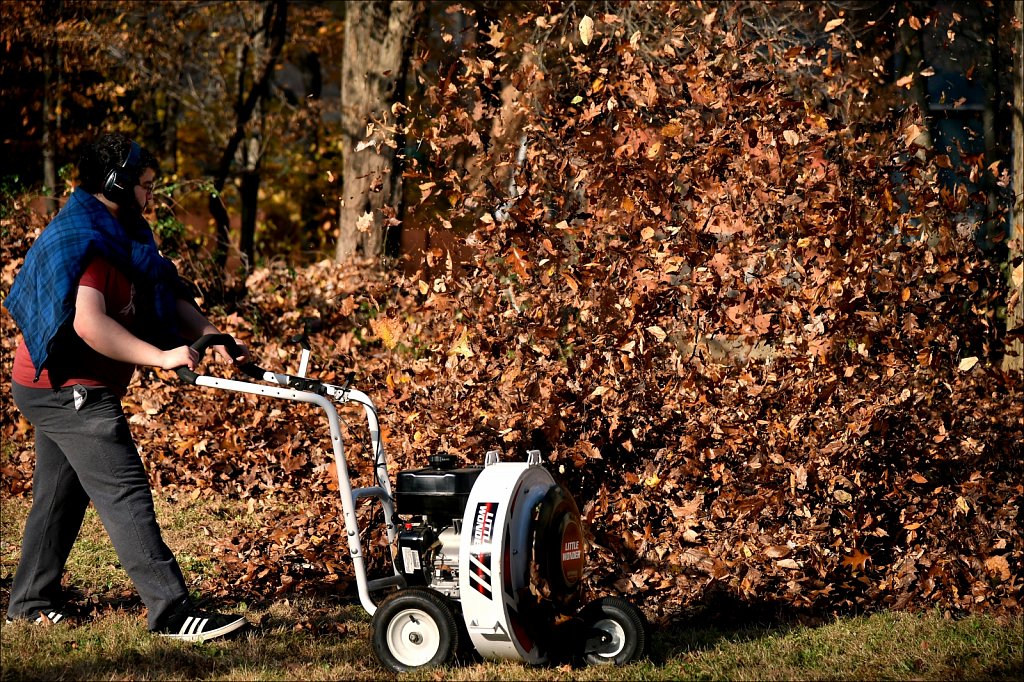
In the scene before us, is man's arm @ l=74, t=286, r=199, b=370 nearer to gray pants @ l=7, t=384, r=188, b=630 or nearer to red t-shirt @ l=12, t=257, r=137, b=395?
red t-shirt @ l=12, t=257, r=137, b=395

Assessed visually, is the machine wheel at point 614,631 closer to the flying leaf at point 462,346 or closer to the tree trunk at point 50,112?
the flying leaf at point 462,346

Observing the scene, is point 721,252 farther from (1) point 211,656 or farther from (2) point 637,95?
(1) point 211,656

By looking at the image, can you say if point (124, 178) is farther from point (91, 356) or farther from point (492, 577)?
point (492, 577)

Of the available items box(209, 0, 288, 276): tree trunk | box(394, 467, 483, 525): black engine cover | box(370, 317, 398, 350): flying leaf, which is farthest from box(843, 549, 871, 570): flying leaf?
box(209, 0, 288, 276): tree trunk

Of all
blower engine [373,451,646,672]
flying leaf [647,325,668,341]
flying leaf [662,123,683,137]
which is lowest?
blower engine [373,451,646,672]

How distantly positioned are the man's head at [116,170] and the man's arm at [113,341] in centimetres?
50

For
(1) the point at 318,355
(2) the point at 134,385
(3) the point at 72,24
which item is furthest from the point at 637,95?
(3) the point at 72,24

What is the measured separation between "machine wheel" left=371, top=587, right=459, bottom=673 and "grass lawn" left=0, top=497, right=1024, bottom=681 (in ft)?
0.24

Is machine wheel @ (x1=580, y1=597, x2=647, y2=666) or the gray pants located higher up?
the gray pants

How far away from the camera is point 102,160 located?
4.59m

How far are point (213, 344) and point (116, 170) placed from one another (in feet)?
2.71

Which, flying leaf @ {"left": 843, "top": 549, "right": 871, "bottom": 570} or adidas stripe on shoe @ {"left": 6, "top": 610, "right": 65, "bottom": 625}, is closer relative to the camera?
adidas stripe on shoe @ {"left": 6, "top": 610, "right": 65, "bottom": 625}

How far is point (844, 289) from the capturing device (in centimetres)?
562

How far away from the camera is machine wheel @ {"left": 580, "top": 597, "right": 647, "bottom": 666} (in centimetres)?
441
